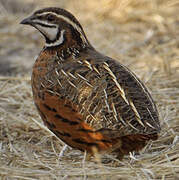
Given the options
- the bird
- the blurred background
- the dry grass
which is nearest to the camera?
the bird

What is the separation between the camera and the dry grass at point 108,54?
498 centimetres

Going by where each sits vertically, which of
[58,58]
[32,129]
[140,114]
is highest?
[58,58]

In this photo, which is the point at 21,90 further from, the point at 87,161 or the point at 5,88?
the point at 87,161

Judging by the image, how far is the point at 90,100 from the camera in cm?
493

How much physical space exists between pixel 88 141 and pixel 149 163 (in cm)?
74

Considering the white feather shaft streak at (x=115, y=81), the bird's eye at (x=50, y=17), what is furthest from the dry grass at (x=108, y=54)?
the bird's eye at (x=50, y=17)

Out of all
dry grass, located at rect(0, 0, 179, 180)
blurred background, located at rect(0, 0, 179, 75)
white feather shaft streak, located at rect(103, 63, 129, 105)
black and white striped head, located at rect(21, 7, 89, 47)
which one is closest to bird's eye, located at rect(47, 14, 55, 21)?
black and white striped head, located at rect(21, 7, 89, 47)

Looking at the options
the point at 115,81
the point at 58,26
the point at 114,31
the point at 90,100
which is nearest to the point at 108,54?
the point at 114,31

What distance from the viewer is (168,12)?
10500mm

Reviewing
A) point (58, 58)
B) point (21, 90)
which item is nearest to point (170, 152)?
point (58, 58)

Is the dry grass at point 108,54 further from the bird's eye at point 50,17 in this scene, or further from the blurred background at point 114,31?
the bird's eye at point 50,17

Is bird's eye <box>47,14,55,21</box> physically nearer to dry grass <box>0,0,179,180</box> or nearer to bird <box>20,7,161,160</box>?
bird <box>20,7,161,160</box>

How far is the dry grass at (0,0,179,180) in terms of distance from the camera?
498 centimetres

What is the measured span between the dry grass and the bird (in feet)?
0.93
